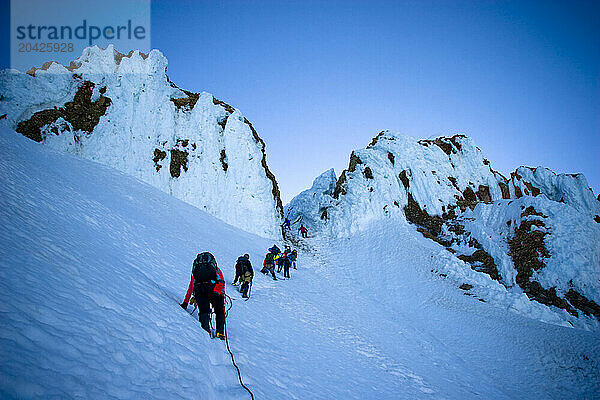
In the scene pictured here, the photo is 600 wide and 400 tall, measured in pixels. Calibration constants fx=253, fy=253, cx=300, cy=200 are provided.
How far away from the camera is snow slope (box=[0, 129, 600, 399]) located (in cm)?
289

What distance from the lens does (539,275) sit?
68.9 ft

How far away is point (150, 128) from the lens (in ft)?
77.3

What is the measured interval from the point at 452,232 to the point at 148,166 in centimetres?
3191

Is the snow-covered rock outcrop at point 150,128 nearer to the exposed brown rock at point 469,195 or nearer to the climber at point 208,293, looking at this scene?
the climber at point 208,293

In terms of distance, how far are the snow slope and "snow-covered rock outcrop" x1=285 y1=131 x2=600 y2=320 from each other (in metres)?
6.79

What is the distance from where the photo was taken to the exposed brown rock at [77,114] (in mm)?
18453

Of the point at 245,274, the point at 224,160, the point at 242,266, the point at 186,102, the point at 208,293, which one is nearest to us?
the point at 208,293

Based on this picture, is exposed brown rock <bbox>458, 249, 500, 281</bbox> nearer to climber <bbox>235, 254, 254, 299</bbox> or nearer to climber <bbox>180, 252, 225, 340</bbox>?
climber <bbox>235, 254, 254, 299</bbox>

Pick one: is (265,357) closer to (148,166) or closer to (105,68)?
(148,166)

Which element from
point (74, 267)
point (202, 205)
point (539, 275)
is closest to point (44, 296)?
point (74, 267)

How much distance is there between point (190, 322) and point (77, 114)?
928 inches

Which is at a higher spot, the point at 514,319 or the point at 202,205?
the point at 202,205

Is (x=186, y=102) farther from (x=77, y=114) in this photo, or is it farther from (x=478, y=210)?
(x=478, y=210)

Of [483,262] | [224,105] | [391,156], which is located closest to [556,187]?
[391,156]
